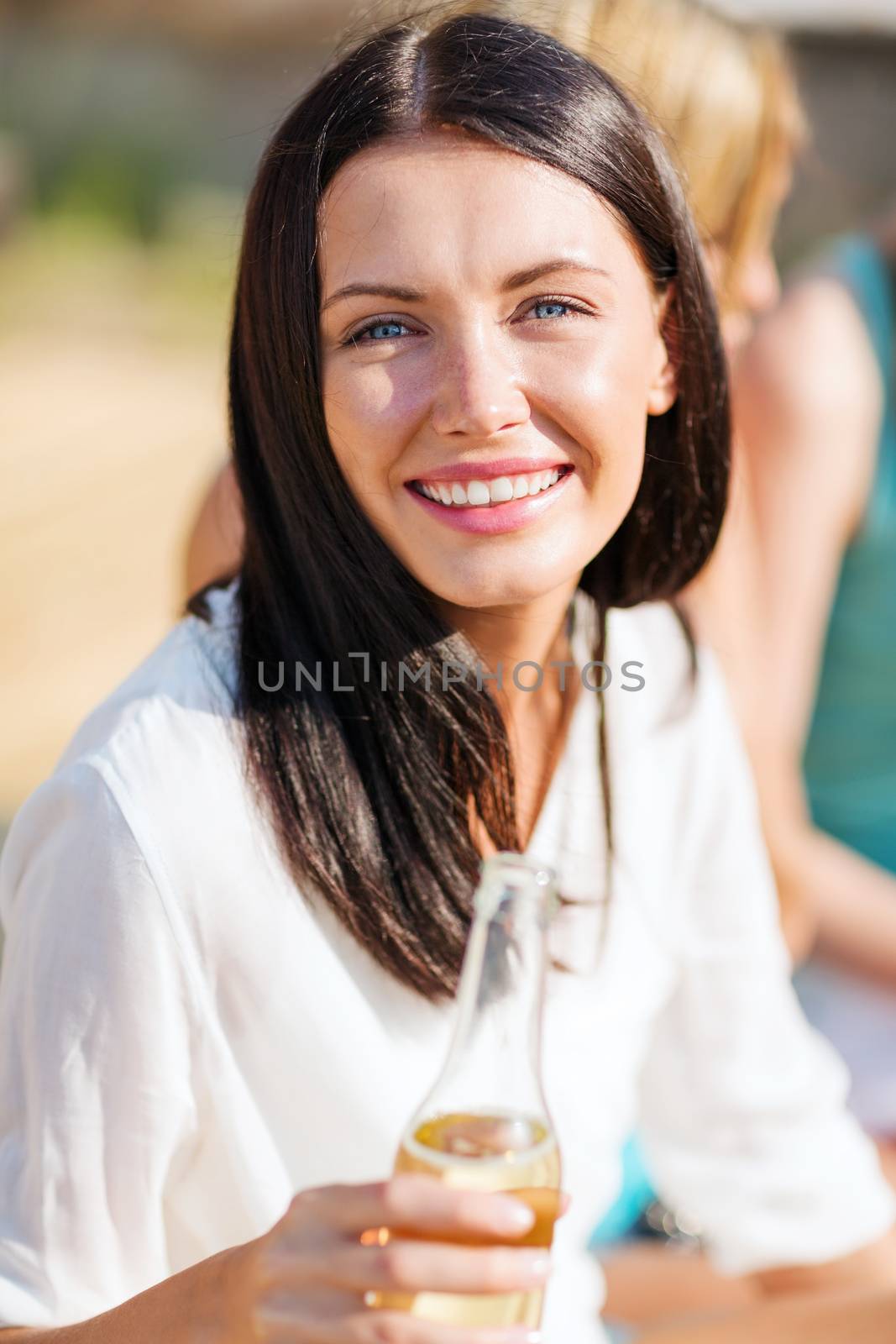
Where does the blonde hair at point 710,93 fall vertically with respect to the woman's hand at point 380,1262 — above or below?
above

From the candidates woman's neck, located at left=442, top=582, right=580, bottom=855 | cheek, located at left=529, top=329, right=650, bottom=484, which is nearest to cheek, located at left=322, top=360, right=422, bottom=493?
cheek, located at left=529, top=329, right=650, bottom=484

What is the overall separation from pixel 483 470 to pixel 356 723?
0.30 metres

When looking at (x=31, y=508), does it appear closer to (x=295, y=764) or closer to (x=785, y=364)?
(x=785, y=364)

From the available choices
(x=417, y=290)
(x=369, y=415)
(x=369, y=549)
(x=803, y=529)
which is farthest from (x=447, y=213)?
(x=803, y=529)

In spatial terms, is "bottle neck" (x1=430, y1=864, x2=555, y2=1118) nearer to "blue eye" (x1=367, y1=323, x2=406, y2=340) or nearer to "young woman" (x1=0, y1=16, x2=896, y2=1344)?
"young woman" (x1=0, y1=16, x2=896, y2=1344)

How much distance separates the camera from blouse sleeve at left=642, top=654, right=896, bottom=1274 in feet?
5.98

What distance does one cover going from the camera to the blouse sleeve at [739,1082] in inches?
71.8

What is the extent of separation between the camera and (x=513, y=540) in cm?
135

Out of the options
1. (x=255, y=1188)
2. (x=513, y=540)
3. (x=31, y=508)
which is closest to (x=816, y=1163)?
(x=255, y=1188)

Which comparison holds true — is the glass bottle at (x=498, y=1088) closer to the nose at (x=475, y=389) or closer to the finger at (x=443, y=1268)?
the finger at (x=443, y=1268)

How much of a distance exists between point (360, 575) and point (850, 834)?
163cm

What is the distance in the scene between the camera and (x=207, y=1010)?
1.33 meters

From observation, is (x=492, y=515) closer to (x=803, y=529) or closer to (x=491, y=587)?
(x=491, y=587)

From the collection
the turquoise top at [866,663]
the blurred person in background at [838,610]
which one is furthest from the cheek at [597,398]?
the turquoise top at [866,663]
